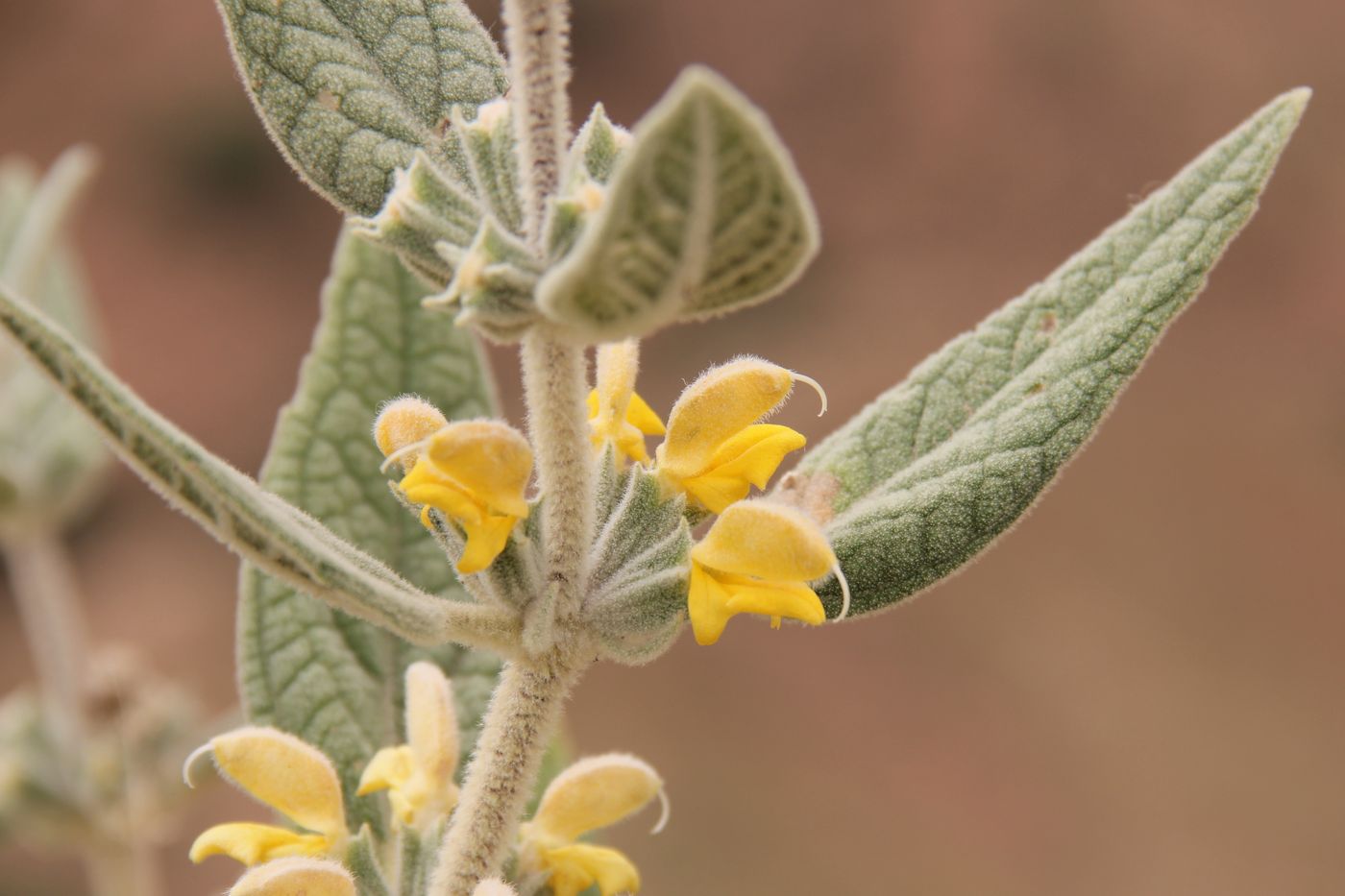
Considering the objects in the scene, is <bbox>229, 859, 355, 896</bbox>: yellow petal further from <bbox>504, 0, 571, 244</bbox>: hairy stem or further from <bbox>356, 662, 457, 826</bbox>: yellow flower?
<bbox>504, 0, 571, 244</bbox>: hairy stem

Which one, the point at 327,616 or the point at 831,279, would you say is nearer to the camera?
the point at 327,616

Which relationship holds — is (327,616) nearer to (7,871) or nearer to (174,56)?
(7,871)

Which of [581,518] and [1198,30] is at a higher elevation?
[1198,30]

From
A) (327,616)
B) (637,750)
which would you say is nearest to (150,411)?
(327,616)

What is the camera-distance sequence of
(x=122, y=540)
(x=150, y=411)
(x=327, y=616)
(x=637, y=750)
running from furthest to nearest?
(x=122, y=540), (x=637, y=750), (x=327, y=616), (x=150, y=411)

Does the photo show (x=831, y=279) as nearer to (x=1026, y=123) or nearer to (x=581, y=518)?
(x=1026, y=123)

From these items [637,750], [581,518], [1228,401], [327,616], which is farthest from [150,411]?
[1228,401]

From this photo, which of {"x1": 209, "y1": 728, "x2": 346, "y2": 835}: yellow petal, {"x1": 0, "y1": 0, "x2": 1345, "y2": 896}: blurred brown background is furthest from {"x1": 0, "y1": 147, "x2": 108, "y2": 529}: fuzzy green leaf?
{"x1": 0, "y1": 0, "x2": 1345, "y2": 896}: blurred brown background

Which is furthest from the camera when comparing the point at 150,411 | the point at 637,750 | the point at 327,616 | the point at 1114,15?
the point at 1114,15

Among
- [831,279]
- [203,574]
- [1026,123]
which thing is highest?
[1026,123]
